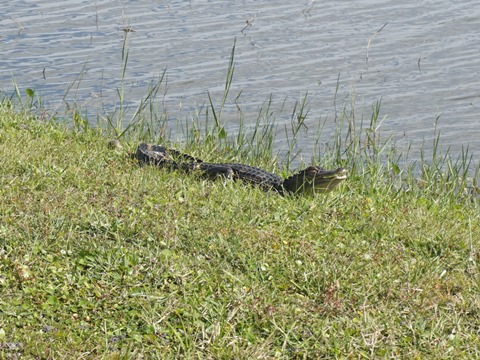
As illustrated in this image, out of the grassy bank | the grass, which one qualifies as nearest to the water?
the grass

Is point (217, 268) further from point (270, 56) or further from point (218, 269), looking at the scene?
point (270, 56)

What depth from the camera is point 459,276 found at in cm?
500

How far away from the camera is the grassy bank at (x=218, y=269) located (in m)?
4.12

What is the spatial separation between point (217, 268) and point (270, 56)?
7.69 metres

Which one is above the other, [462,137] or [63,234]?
[63,234]

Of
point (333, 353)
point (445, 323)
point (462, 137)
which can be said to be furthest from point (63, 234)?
point (462, 137)

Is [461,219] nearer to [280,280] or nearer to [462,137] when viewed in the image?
[280,280]

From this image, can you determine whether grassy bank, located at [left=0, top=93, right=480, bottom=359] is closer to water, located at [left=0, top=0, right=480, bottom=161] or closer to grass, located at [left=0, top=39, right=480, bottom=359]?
grass, located at [left=0, top=39, right=480, bottom=359]

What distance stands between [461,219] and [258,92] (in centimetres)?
501

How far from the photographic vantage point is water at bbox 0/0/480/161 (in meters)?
10.3

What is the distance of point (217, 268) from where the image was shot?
4770 mm

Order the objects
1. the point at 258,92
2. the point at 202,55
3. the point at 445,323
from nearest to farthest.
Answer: the point at 445,323 < the point at 258,92 < the point at 202,55

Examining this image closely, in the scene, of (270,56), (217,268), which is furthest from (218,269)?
(270,56)

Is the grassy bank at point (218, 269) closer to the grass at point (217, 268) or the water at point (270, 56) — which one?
the grass at point (217, 268)
